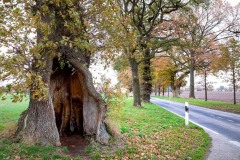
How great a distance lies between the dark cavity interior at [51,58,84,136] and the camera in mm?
8055

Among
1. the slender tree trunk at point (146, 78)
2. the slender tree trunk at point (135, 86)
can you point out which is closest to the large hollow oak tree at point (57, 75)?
the slender tree trunk at point (135, 86)

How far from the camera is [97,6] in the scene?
6797 mm

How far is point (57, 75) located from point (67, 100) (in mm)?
1024

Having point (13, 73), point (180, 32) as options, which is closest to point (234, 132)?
point (13, 73)

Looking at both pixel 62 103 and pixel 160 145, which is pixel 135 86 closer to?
pixel 62 103

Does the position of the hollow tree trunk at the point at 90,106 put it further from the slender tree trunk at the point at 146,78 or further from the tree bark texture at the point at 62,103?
the slender tree trunk at the point at 146,78

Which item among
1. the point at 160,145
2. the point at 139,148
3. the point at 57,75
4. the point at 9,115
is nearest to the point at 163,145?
the point at 160,145

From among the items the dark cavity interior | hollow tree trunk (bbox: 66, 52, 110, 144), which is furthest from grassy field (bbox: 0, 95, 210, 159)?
the dark cavity interior

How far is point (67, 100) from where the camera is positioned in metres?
8.32

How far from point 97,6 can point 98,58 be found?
1908 millimetres

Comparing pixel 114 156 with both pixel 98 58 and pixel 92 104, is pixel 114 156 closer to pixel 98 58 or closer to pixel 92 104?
pixel 92 104

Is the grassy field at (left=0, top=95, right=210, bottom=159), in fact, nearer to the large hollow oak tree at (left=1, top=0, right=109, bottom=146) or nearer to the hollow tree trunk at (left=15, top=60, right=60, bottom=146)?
the hollow tree trunk at (left=15, top=60, right=60, bottom=146)

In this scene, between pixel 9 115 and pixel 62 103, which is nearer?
pixel 62 103

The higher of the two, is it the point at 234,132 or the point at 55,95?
the point at 55,95
